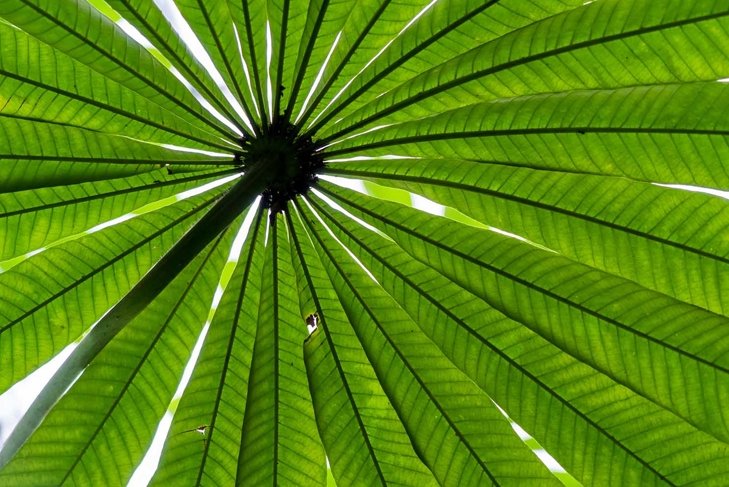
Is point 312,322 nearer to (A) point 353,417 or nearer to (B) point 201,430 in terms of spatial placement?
(A) point 353,417

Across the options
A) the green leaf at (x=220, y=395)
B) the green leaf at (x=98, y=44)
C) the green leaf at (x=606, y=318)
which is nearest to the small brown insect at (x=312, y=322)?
the green leaf at (x=220, y=395)

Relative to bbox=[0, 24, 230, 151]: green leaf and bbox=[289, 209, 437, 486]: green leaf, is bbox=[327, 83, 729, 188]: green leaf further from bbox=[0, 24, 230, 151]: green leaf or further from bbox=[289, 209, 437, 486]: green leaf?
bbox=[0, 24, 230, 151]: green leaf

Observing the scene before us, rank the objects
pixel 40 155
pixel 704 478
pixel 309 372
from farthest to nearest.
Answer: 1. pixel 309 372
2. pixel 40 155
3. pixel 704 478

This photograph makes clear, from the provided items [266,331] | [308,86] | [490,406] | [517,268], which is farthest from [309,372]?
[308,86]

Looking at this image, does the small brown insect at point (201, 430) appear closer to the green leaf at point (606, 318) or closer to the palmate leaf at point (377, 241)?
the palmate leaf at point (377, 241)

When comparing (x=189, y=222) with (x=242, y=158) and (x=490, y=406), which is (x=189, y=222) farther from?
(x=490, y=406)

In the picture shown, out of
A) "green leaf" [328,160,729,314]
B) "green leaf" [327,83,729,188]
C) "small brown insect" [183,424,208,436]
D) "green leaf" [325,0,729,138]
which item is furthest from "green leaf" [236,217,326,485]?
"green leaf" [325,0,729,138]

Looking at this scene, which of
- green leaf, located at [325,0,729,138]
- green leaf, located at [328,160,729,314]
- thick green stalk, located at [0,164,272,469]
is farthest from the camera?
green leaf, located at [328,160,729,314]
